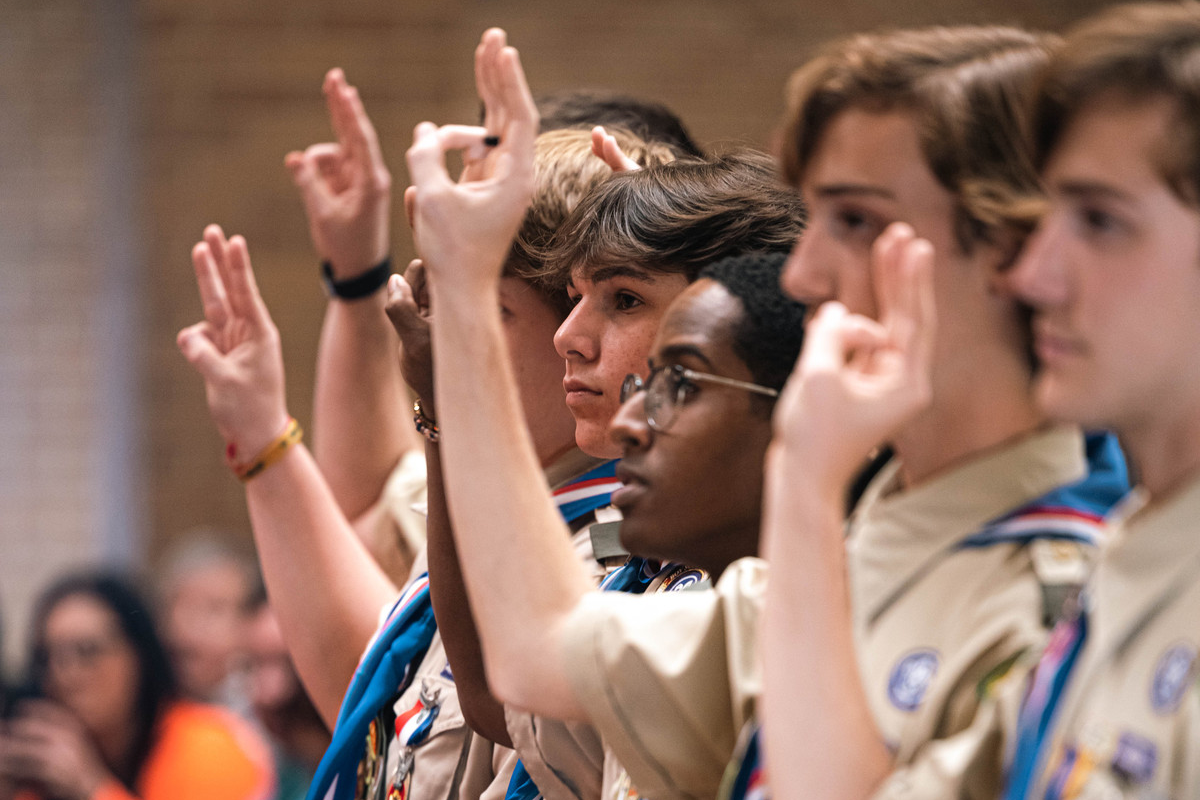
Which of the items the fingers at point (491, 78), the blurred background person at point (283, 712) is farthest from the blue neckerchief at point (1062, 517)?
the blurred background person at point (283, 712)

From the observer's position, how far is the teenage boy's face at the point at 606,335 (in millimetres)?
1624

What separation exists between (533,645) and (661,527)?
0.19 meters

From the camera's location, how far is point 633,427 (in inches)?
54.2

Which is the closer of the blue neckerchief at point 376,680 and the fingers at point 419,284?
the fingers at point 419,284

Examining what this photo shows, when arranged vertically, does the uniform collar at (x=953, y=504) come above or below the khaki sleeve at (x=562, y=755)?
above

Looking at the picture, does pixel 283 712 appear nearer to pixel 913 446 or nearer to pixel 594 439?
pixel 594 439

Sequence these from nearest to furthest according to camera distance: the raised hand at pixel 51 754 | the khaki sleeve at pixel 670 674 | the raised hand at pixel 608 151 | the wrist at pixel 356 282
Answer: the khaki sleeve at pixel 670 674, the raised hand at pixel 608 151, the wrist at pixel 356 282, the raised hand at pixel 51 754

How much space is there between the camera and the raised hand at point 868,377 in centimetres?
98

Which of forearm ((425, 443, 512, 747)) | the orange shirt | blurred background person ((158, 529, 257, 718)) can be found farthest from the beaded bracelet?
blurred background person ((158, 529, 257, 718))

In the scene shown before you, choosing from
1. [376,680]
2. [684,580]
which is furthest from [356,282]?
[684,580]

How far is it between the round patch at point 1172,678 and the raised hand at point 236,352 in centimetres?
157

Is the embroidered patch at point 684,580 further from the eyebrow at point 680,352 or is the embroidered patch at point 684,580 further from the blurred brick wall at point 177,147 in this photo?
the blurred brick wall at point 177,147

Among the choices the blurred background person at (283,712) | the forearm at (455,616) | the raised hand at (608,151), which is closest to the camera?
the forearm at (455,616)

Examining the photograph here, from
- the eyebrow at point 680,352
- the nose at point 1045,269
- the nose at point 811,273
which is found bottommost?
the eyebrow at point 680,352
